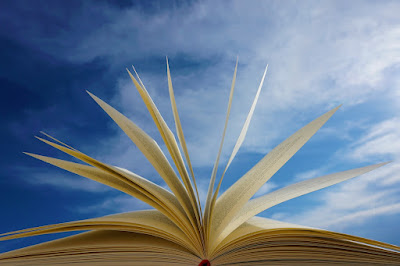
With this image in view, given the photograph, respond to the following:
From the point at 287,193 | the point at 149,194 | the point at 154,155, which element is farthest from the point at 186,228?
the point at 287,193

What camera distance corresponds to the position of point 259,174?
1.79 meters

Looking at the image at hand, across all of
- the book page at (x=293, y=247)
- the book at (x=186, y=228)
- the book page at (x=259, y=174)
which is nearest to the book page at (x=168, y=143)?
the book at (x=186, y=228)

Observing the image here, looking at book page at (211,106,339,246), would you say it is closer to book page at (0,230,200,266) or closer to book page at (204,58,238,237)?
book page at (204,58,238,237)

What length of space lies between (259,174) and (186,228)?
1.39ft

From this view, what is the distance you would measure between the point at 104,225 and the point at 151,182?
34 cm

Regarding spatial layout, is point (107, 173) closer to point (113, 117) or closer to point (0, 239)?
point (113, 117)

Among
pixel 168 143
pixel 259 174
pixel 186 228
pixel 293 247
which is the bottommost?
pixel 293 247

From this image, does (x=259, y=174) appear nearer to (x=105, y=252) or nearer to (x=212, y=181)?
(x=212, y=181)

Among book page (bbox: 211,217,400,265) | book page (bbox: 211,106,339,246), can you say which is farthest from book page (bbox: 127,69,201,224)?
book page (bbox: 211,217,400,265)

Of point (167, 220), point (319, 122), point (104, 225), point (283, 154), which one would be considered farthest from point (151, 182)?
point (319, 122)

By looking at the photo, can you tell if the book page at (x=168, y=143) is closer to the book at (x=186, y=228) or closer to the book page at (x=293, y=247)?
the book at (x=186, y=228)

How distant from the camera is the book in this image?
1.71 metres

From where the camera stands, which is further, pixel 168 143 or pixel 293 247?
pixel 293 247

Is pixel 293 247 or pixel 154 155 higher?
pixel 154 155
